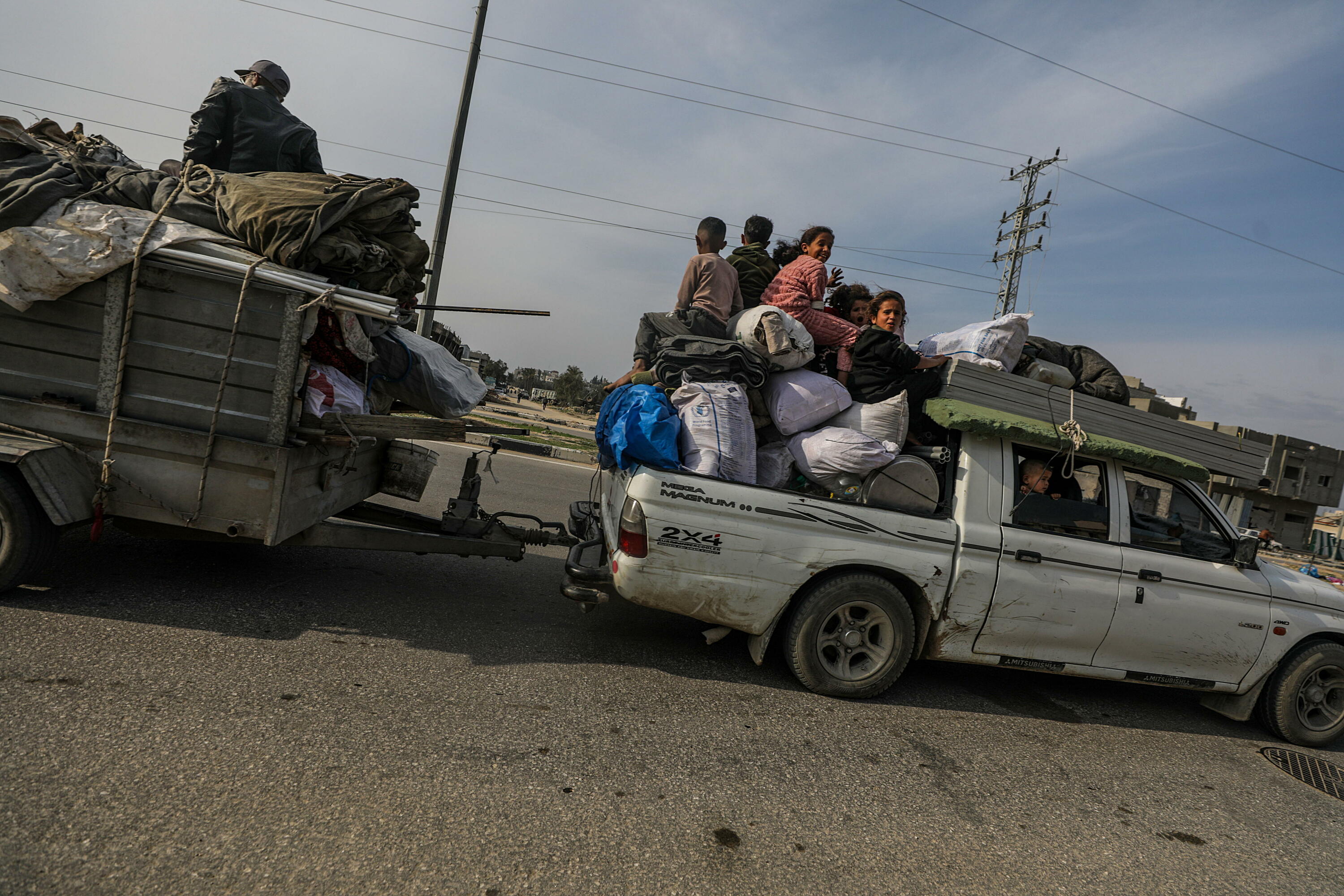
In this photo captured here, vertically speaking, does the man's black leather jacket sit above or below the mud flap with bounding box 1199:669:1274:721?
above

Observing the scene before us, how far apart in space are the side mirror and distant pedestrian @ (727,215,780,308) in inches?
144

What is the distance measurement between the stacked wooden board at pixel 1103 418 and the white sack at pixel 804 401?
72 centimetres

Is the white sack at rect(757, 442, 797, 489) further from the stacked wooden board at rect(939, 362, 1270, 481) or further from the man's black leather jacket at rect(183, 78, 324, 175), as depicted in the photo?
the man's black leather jacket at rect(183, 78, 324, 175)

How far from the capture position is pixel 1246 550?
4516 millimetres

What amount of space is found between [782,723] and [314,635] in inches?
104

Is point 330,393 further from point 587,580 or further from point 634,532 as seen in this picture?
point 634,532

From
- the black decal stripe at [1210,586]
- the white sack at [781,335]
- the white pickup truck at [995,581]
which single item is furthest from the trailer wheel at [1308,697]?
the white sack at [781,335]

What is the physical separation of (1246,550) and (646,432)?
3.89 m

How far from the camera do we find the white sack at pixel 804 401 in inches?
175

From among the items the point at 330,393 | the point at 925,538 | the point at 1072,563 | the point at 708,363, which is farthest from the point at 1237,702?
the point at 330,393

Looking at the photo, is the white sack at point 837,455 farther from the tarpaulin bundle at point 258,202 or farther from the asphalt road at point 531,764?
the tarpaulin bundle at point 258,202

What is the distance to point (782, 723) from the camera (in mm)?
3803

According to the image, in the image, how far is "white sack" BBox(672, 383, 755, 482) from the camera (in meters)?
4.12

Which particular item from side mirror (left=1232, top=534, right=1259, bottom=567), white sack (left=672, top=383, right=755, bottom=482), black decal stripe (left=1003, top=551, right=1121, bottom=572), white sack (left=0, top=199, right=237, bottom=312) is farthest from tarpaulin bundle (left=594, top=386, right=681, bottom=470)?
side mirror (left=1232, top=534, right=1259, bottom=567)
